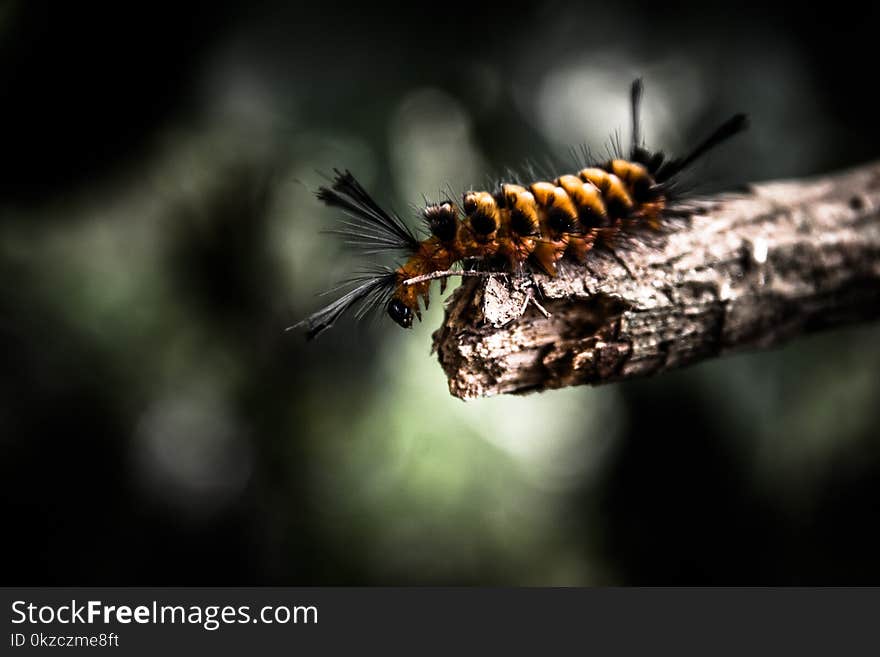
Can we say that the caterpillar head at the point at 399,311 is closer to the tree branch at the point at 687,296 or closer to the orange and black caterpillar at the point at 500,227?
the orange and black caterpillar at the point at 500,227

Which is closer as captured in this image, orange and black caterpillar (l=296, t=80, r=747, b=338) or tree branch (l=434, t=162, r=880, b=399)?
tree branch (l=434, t=162, r=880, b=399)

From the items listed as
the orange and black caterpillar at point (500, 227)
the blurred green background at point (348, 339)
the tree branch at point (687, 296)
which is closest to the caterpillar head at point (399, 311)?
the orange and black caterpillar at point (500, 227)

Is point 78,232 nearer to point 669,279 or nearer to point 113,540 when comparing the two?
point 113,540

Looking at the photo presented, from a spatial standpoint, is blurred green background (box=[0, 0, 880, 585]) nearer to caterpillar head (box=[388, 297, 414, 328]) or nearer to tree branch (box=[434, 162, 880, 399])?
tree branch (box=[434, 162, 880, 399])

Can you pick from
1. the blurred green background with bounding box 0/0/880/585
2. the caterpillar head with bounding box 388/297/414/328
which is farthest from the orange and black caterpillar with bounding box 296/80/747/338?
the blurred green background with bounding box 0/0/880/585

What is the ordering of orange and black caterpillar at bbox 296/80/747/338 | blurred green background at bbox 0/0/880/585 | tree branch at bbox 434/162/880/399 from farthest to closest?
blurred green background at bbox 0/0/880/585 < orange and black caterpillar at bbox 296/80/747/338 < tree branch at bbox 434/162/880/399
